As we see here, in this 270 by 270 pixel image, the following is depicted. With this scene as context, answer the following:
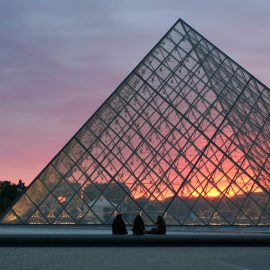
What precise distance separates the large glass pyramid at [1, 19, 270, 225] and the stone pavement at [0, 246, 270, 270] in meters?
7.77

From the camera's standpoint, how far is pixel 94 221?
75.8 ft

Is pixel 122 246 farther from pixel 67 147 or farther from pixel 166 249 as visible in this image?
pixel 67 147

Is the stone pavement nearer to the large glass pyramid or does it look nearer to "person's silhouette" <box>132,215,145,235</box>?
"person's silhouette" <box>132,215,145,235</box>

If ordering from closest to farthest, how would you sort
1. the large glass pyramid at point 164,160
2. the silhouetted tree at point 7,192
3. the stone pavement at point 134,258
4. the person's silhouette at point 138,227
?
the stone pavement at point 134,258 → the person's silhouette at point 138,227 → the large glass pyramid at point 164,160 → the silhouetted tree at point 7,192

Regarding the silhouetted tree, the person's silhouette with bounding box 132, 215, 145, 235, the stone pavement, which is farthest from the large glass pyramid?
the silhouetted tree

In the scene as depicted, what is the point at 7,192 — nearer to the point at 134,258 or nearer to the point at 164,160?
the point at 164,160

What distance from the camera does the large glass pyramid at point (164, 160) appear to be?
909 inches

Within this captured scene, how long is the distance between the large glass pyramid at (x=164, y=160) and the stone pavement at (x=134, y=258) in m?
7.77

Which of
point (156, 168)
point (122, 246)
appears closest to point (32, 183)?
point (156, 168)

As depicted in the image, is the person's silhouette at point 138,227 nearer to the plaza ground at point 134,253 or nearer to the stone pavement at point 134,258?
the plaza ground at point 134,253

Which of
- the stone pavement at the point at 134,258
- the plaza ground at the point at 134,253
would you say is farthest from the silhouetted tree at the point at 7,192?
the stone pavement at the point at 134,258

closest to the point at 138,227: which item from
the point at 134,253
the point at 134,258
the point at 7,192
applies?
the point at 134,253

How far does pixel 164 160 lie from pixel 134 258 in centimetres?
1203

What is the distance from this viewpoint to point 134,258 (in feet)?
40.8
